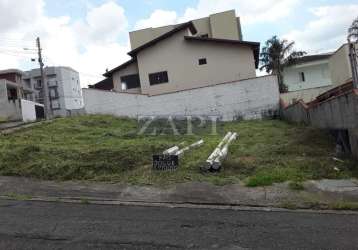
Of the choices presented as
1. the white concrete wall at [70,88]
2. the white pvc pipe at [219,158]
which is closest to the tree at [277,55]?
the white pvc pipe at [219,158]

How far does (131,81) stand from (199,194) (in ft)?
83.7

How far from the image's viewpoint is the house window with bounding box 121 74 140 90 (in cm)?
3300

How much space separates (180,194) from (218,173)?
174 cm

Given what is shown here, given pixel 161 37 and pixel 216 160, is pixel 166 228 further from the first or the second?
pixel 161 37

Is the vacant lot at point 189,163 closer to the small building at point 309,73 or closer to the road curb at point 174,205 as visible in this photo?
the road curb at point 174,205

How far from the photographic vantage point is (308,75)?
48.1 meters

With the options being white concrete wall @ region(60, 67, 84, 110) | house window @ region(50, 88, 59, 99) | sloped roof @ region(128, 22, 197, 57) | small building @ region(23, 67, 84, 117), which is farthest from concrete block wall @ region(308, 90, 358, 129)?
house window @ region(50, 88, 59, 99)

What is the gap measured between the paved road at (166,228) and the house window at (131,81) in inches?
1019

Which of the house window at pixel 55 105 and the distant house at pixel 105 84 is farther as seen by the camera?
the house window at pixel 55 105

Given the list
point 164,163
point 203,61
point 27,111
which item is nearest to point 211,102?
point 203,61

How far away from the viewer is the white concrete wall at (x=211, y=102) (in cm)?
2733

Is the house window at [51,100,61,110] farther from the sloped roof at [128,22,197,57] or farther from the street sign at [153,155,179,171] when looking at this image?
the street sign at [153,155,179,171]

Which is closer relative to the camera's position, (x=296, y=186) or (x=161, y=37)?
(x=296, y=186)

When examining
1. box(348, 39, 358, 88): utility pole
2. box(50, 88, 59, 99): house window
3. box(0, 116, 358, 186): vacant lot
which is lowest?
box(0, 116, 358, 186): vacant lot
